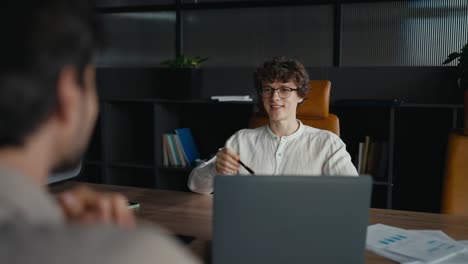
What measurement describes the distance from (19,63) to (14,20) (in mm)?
40

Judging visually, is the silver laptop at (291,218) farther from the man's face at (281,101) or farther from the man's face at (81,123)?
the man's face at (281,101)

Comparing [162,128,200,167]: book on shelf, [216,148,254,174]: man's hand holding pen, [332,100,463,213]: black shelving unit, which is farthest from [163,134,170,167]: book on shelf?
[216,148,254,174]: man's hand holding pen

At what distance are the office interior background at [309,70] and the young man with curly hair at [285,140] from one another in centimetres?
97

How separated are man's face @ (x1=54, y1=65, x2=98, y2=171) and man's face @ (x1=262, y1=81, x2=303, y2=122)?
1.74 metres

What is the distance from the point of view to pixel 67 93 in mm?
549

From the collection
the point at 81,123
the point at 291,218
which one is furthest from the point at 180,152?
the point at 81,123

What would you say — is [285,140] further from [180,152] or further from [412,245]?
[180,152]

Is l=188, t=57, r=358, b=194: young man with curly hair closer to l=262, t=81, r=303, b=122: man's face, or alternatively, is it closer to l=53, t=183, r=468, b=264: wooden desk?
l=262, t=81, r=303, b=122: man's face

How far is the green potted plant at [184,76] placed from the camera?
146 inches

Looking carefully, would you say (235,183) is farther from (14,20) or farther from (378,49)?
(378,49)

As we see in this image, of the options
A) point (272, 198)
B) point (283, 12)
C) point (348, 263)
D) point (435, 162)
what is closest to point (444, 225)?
point (348, 263)

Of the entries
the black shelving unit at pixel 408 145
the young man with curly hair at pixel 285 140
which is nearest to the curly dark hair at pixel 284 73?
the young man with curly hair at pixel 285 140

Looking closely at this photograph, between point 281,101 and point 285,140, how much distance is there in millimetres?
177

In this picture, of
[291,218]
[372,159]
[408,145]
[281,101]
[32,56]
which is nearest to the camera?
[32,56]
